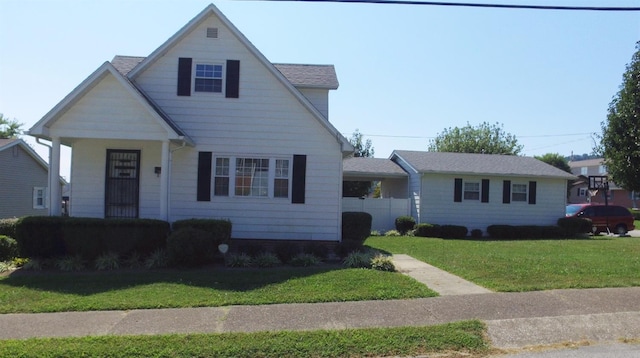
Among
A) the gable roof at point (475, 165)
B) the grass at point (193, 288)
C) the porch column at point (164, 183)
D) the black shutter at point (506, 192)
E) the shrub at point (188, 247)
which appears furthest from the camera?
the black shutter at point (506, 192)

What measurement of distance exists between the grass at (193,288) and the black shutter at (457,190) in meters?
14.5

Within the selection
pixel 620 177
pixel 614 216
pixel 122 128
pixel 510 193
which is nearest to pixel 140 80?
pixel 122 128

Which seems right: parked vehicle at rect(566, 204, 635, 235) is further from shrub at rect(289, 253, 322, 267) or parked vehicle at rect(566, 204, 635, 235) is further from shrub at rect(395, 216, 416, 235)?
shrub at rect(289, 253, 322, 267)

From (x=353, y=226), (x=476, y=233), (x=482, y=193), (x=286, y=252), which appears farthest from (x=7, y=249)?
(x=482, y=193)

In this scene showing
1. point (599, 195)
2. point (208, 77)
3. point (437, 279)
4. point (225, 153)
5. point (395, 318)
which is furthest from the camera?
point (599, 195)

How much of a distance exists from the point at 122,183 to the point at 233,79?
14.2 ft

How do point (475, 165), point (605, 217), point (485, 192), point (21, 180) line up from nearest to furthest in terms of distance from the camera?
point (485, 192)
point (475, 165)
point (605, 217)
point (21, 180)

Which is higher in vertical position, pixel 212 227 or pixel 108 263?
pixel 212 227

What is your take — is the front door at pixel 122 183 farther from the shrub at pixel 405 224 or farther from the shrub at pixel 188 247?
the shrub at pixel 405 224

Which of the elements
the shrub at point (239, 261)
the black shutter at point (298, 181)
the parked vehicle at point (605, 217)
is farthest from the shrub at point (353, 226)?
the parked vehicle at point (605, 217)

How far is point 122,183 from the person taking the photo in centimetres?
1388

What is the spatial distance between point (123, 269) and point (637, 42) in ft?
52.4

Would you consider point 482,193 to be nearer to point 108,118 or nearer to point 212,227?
point 212,227

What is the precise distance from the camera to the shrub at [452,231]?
22391 mm
